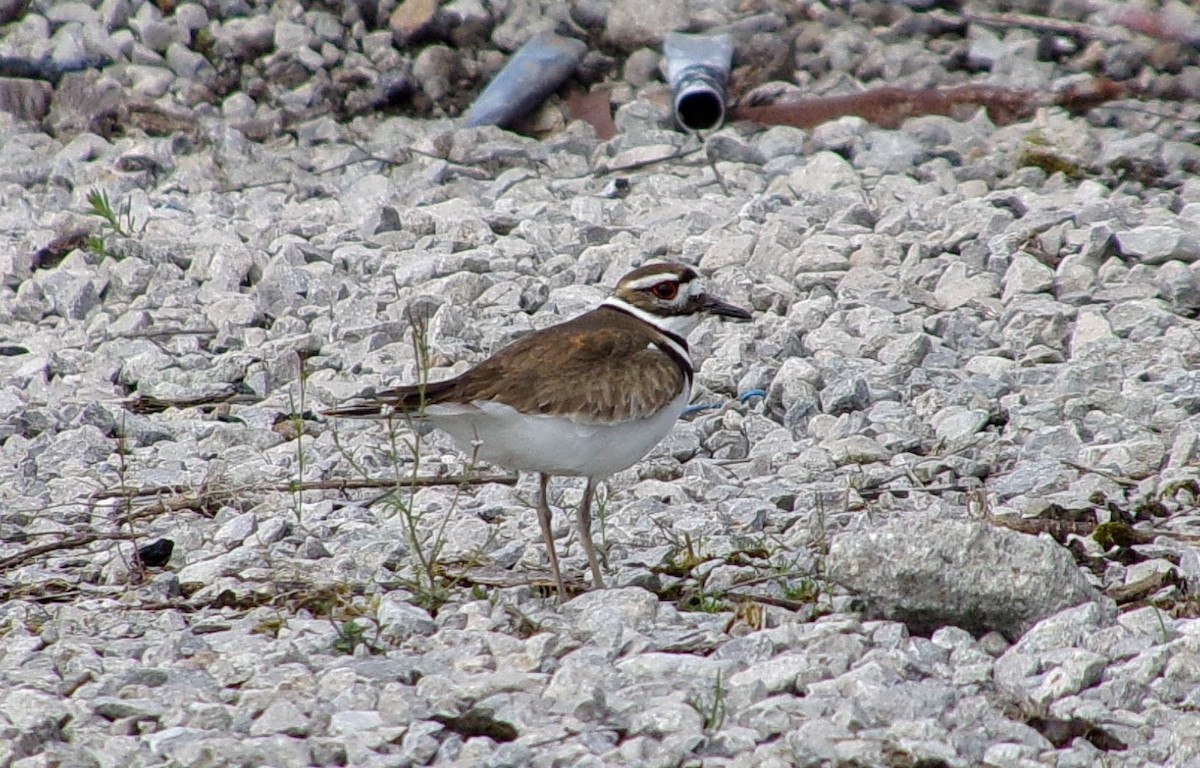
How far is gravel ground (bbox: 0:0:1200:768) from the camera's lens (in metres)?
4.32

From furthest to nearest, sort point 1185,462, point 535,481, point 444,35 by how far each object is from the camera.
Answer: point 444,35
point 535,481
point 1185,462

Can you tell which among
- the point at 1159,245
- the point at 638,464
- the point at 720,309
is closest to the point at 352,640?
the point at 638,464

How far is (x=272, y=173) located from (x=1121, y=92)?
4.95 metres

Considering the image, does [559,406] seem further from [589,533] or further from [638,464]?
[638,464]

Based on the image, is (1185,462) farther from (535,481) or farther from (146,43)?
(146,43)

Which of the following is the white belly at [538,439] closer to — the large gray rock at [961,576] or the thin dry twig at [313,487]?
the thin dry twig at [313,487]

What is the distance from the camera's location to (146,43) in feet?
37.3

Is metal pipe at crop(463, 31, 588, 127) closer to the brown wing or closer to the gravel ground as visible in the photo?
the gravel ground

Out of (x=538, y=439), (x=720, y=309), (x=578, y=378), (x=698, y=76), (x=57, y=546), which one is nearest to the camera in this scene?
(x=538, y=439)

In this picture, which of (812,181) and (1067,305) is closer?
(1067,305)

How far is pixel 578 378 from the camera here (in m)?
5.59

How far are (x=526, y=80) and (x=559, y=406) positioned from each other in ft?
17.7

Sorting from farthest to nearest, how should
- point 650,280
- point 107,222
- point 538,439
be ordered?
point 107,222
point 650,280
point 538,439

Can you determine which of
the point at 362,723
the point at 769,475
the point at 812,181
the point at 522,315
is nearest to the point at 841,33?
the point at 812,181
